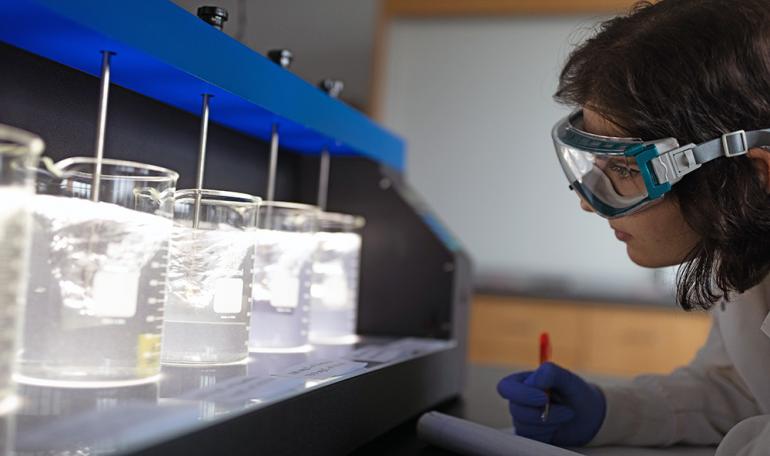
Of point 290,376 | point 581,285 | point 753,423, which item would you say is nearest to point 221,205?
point 290,376

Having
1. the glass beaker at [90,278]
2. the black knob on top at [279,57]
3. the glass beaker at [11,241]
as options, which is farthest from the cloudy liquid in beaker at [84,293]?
the black knob on top at [279,57]

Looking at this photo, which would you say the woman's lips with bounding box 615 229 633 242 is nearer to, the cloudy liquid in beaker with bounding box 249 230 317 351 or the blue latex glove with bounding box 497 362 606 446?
the blue latex glove with bounding box 497 362 606 446

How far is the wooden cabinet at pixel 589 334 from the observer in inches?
143

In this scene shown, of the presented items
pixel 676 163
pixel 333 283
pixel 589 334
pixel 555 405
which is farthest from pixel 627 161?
pixel 589 334

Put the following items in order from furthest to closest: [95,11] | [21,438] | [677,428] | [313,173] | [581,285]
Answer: [581,285] → [313,173] → [677,428] → [95,11] → [21,438]

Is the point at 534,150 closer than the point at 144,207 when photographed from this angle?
No

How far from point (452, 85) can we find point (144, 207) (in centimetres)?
368

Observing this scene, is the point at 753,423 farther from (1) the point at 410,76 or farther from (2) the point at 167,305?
(1) the point at 410,76

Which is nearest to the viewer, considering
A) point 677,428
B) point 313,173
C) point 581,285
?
point 677,428

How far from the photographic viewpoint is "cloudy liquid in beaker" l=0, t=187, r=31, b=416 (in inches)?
25.7

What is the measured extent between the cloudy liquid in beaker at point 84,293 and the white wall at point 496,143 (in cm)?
345

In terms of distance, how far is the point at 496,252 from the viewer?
426 centimetres

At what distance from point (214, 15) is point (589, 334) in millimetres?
3087

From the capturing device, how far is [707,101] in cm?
104
